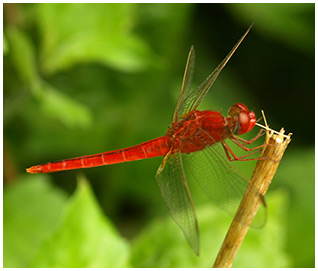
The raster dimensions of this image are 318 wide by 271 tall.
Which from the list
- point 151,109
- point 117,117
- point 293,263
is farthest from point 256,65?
point 293,263

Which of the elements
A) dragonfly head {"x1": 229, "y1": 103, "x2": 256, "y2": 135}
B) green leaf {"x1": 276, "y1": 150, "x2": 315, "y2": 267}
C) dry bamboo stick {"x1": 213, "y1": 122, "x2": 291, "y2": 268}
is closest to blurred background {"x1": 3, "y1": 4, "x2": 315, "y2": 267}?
green leaf {"x1": 276, "y1": 150, "x2": 315, "y2": 267}

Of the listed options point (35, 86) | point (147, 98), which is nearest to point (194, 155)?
point (35, 86)

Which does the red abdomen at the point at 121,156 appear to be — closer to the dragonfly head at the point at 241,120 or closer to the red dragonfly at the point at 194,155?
the red dragonfly at the point at 194,155

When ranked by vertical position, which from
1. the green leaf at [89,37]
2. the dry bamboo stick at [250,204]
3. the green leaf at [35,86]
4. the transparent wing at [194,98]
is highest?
the green leaf at [89,37]

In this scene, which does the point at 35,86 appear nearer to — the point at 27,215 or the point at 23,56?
the point at 23,56

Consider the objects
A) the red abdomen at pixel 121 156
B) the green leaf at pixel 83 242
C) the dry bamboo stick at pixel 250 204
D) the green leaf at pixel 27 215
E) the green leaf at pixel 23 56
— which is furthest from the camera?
the green leaf at pixel 27 215

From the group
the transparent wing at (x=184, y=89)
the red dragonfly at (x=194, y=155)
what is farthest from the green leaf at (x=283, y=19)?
the red dragonfly at (x=194, y=155)
